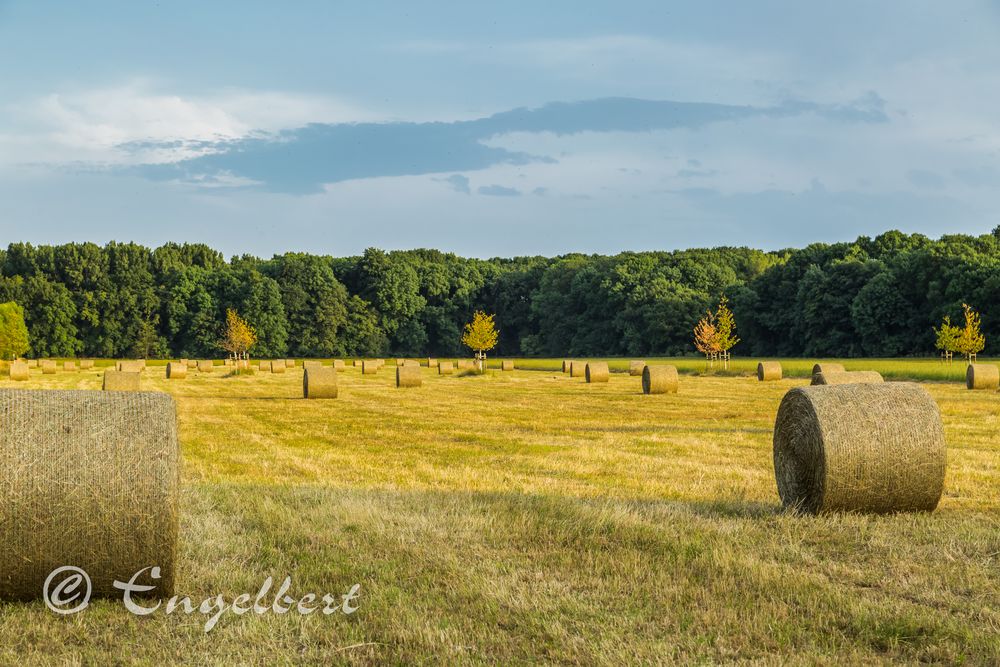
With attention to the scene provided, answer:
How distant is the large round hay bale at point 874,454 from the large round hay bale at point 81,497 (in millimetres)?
6324

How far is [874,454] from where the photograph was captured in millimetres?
9781

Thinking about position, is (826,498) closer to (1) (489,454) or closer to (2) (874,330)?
(1) (489,454)

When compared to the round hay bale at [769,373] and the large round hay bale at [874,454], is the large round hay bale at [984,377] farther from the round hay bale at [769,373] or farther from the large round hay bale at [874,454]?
the large round hay bale at [874,454]

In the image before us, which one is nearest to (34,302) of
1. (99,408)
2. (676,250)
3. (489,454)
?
(676,250)

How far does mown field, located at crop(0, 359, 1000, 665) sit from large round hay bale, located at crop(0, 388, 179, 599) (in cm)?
30

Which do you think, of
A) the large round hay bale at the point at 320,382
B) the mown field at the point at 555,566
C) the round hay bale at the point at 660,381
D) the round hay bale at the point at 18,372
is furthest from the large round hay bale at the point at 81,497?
the round hay bale at the point at 18,372

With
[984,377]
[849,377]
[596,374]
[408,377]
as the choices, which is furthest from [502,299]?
[849,377]

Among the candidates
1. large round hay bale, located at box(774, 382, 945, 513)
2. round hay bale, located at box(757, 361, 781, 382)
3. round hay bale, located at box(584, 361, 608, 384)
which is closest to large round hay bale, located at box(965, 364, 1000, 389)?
round hay bale, located at box(757, 361, 781, 382)

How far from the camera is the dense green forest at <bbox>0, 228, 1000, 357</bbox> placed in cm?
7788

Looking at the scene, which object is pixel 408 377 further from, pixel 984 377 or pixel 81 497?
pixel 81 497

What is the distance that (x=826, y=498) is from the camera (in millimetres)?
9766

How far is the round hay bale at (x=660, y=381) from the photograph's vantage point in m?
33.9

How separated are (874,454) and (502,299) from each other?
108 meters

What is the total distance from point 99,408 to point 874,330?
77.5 metres
